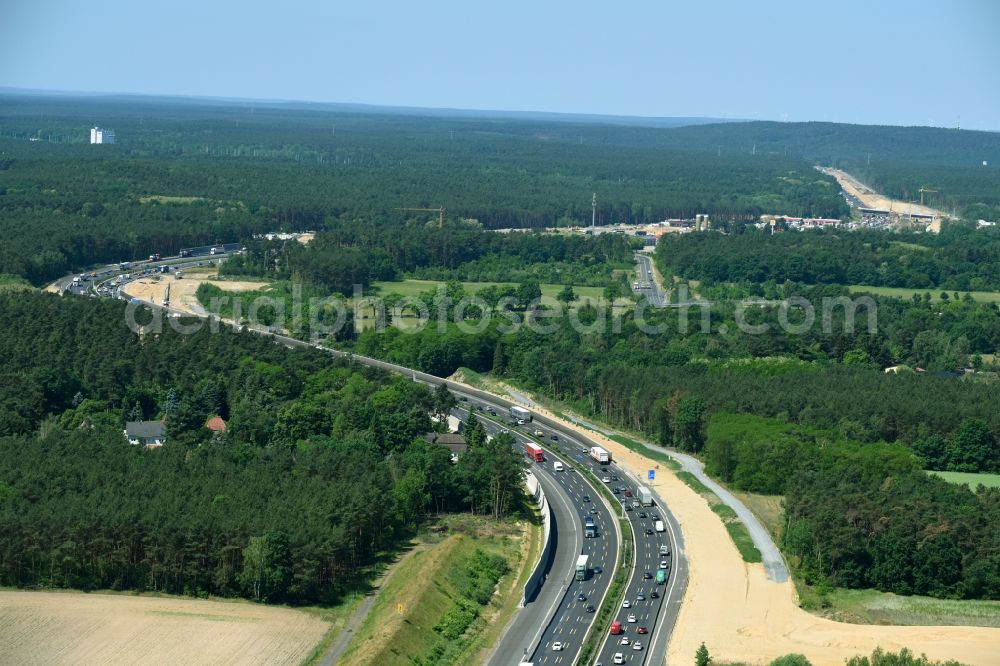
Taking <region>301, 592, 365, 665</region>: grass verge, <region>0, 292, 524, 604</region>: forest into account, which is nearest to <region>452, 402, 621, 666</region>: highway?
<region>0, 292, 524, 604</region>: forest

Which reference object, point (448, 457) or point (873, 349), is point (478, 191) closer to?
point (873, 349)

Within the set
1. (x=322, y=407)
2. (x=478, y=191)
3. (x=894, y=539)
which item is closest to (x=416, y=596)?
(x=894, y=539)

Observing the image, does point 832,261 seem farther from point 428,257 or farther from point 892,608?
point 892,608

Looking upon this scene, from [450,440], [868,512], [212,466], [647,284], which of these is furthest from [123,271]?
[868,512]

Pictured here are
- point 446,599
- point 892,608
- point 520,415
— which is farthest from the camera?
point 520,415

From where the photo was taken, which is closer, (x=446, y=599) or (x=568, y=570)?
(x=446, y=599)

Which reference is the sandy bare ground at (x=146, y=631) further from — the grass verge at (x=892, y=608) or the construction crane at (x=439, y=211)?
the construction crane at (x=439, y=211)

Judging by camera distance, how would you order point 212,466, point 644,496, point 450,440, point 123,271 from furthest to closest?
point 123,271 → point 450,440 → point 644,496 → point 212,466

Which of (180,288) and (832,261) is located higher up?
(832,261)
